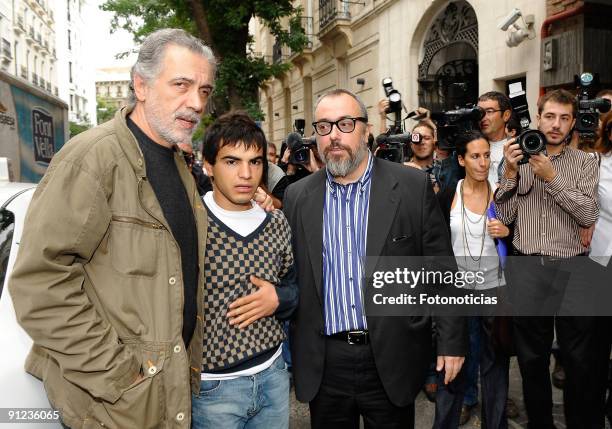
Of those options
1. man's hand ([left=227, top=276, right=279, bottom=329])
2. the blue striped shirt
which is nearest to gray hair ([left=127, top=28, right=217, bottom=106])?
man's hand ([left=227, top=276, right=279, bottom=329])

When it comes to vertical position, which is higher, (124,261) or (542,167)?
(542,167)

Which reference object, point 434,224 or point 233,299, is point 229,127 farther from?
point 434,224

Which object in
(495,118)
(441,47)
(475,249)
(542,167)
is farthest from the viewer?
(441,47)

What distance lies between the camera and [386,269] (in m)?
2.39

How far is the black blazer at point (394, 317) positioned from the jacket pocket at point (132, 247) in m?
0.94

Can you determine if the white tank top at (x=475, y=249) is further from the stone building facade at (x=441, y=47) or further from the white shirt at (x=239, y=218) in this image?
the white shirt at (x=239, y=218)

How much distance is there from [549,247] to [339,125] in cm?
157

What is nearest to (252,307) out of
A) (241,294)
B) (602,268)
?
(241,294)

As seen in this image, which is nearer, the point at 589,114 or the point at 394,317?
the point at 394,317

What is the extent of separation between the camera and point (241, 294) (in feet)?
6.82

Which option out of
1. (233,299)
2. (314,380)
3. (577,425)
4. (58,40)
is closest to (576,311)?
(577,425)

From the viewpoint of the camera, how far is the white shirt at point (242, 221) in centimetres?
206

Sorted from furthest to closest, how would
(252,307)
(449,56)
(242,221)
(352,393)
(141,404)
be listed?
(449,56) → (352,393) → (242,221) → (252,307) → (141,404)

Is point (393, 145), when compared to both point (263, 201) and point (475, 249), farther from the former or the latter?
point (263, 201)
